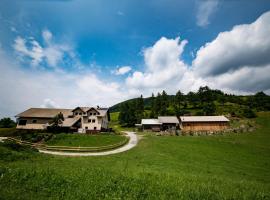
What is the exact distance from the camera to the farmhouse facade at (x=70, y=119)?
5328 cm

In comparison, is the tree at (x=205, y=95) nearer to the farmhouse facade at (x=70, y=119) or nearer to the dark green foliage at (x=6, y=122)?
the farmhouse facade at (x=70, y=119)

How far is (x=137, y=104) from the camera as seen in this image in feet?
312

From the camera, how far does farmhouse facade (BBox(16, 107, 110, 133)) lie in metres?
53.3

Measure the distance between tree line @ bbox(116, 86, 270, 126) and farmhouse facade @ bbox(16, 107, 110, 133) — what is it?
98.8 feet

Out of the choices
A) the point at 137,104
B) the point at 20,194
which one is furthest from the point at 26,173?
the point at 137,104

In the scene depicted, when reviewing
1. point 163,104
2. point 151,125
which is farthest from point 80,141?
point 163,104

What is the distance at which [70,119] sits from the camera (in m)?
54.7

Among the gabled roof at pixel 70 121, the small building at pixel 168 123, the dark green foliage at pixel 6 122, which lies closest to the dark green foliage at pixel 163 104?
the small building at pixel 168 123

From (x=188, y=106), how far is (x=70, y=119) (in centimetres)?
9216

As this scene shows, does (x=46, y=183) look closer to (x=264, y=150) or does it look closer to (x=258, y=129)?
(x=264, y=150)

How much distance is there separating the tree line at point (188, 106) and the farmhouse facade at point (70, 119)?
3010 cm

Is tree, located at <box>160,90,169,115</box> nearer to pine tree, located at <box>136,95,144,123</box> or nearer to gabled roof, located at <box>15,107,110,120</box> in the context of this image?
pine tree, located at <box>136,95,144,123</box>

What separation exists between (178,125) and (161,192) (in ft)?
219

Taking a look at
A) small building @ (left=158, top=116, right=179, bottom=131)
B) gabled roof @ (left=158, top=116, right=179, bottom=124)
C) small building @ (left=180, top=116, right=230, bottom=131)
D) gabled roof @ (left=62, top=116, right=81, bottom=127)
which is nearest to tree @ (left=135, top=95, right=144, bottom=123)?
gabled roof @ (left=158, top=116, right=179, bottom=124)
